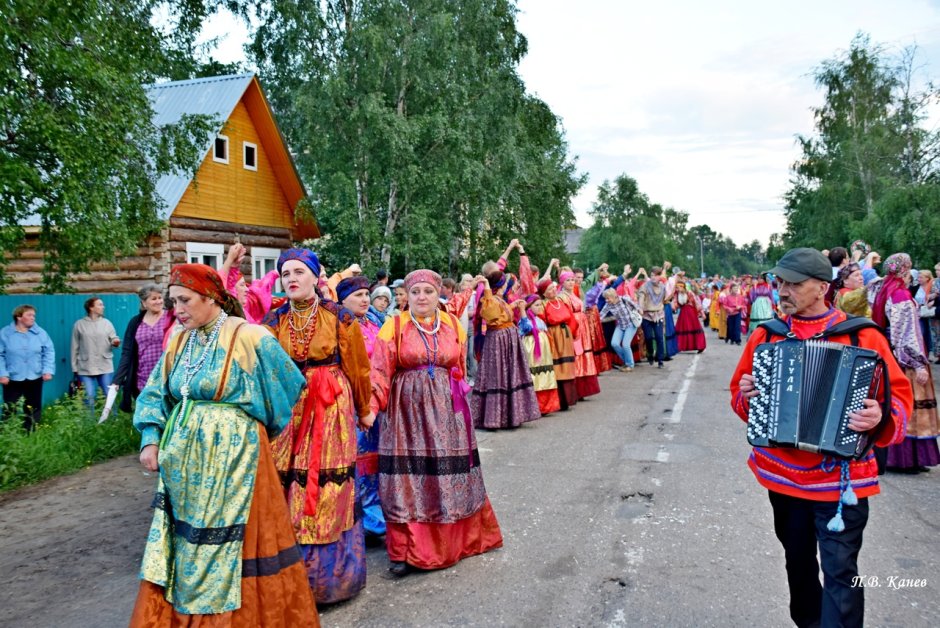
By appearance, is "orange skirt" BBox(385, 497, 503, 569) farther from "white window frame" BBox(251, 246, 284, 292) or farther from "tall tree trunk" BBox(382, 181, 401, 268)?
"white window frame" BBox(251, 246, 284, 292)

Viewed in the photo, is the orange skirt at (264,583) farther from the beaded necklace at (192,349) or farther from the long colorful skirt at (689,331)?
the long colorful skirt at (689,331)

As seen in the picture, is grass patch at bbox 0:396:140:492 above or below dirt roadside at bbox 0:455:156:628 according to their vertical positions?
above

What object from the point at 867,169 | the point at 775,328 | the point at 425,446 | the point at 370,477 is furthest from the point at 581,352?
the point at 867,169

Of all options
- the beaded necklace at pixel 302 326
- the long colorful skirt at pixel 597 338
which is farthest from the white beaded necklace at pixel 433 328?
the long colorful skirt at pixel 597 338

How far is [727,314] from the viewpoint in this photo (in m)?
23.0

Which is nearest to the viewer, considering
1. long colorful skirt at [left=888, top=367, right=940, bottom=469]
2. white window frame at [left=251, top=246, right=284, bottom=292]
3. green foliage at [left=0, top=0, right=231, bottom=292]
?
long colorful skirt at [left=888, top=367, right=940, bottom=469]

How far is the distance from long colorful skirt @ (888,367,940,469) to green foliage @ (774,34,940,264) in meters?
22.0

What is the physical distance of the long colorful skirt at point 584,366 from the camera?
38.4ft

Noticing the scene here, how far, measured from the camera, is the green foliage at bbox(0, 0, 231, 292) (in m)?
7.75

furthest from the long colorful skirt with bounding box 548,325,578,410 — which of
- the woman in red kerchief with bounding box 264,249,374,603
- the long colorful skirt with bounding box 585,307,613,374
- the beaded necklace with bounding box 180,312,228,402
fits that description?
the beaded necklace with bounding box 180,312,228,402

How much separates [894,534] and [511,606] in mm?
2968

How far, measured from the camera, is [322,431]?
4180 millimetres

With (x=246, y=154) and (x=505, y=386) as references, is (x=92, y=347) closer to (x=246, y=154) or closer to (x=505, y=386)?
(x=505, y=386)

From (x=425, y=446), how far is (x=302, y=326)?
3.95 ft
